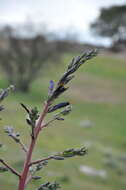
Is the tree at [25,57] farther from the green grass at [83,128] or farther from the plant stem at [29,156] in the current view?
the plant stem at [29,156]

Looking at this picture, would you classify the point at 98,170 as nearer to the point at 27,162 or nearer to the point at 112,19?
the point at 27,162

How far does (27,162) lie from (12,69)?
124 feet

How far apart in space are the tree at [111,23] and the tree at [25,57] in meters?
26.2

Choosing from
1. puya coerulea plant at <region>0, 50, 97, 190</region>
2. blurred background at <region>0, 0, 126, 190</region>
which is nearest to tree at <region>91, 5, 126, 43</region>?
blurred background at <region>0, 0, 126, 190</region>

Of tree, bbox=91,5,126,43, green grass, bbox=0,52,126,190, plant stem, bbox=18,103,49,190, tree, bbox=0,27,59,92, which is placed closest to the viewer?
plant stem, bbox=18,103,49,190

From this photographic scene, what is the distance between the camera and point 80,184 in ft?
51.5

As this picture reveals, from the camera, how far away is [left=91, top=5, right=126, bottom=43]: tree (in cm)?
6300

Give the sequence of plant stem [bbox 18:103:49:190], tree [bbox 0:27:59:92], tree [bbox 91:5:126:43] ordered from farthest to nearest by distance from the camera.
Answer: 1. tree [bbox 91:5:126:43]
2. tree [bbox 0:27:59:92]
3. plant stem [bbox 18:103:49:190]

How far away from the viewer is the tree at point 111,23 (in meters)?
63.0

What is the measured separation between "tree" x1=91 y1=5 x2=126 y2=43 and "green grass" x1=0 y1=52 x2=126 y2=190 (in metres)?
9.55

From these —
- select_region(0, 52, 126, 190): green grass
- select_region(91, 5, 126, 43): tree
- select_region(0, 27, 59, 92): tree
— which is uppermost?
select_region(91, 5, 126, 43): tree

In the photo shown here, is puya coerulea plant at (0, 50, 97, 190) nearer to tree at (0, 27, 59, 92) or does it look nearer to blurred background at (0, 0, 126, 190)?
blurred background at (0, 0, 126, 190)

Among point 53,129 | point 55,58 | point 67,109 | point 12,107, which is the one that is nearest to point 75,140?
point 53,129

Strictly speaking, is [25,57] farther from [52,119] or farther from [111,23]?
[52,119]
